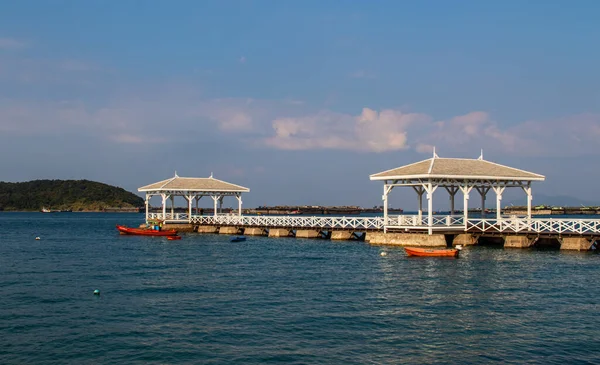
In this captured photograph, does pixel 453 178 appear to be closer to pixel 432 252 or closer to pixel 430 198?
pixel 430 198

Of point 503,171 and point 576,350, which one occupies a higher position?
point 503,171

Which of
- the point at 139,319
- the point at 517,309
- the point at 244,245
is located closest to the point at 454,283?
the point at 517,309

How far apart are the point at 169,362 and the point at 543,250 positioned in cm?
3200

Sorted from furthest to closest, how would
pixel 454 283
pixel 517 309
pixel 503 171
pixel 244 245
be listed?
pixel 244 245
pixel 503 171
pixel 454 283
pixel 517 309

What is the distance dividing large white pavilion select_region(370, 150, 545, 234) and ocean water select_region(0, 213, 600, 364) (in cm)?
545

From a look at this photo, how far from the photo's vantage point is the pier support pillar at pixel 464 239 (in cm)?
4278

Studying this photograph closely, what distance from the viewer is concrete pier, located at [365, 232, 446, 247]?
1628 inches

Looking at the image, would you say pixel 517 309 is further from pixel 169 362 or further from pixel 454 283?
pixel 169 362

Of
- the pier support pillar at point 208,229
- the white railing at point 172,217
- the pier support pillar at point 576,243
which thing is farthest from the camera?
the white railing at point 172,217

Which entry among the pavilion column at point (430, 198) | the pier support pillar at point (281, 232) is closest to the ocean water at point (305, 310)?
the pavilion column at point (430, 198)

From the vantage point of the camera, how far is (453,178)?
4191cm

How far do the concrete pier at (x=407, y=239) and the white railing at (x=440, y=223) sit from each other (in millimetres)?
1020

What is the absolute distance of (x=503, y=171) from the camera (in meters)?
44.8

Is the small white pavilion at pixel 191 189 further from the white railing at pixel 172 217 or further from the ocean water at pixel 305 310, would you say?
the ocean water at pixel 305 310
